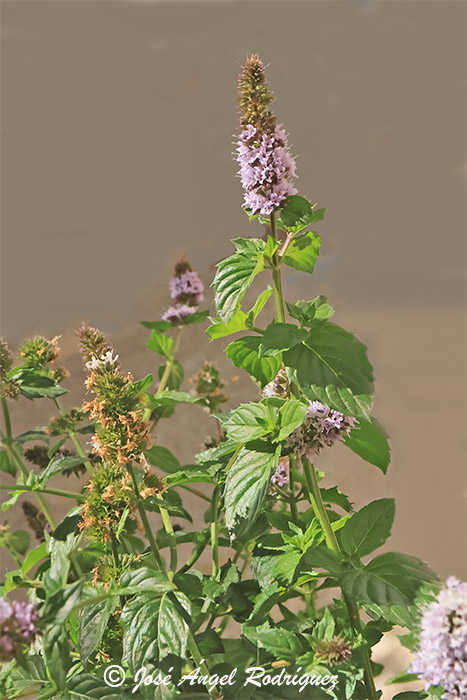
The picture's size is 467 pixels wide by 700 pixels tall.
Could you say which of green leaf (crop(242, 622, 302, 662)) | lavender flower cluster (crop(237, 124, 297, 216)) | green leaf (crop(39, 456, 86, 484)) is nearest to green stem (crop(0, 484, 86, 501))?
green leaf (crop(39, 456, 86, 484))

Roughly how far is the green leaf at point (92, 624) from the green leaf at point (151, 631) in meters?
0.02

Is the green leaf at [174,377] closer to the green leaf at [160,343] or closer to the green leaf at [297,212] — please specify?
the green leaf at [160,343]

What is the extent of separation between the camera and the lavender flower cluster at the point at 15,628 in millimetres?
439

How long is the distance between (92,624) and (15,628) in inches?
5.0

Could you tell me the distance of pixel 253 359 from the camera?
2.12ft

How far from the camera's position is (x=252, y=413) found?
626 mm

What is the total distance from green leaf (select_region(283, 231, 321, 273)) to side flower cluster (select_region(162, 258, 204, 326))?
43 cm

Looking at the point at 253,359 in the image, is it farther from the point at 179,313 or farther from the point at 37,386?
the point at 179,313

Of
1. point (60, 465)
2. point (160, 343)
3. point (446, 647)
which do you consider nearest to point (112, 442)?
point (60, 465)

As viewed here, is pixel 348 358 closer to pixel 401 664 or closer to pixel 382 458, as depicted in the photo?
pixel 382 458

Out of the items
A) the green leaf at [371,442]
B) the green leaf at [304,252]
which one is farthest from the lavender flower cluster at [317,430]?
the green leaf at [304,252]

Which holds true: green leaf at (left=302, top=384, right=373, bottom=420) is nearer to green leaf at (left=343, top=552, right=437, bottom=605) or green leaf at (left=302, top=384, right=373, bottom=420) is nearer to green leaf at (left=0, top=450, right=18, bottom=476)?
green leaf at (left=343, top=552, right=437, bottom=605)

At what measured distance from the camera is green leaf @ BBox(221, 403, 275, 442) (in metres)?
0.60

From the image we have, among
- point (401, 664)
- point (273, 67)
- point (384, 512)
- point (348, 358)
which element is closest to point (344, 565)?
point (384, 512)
